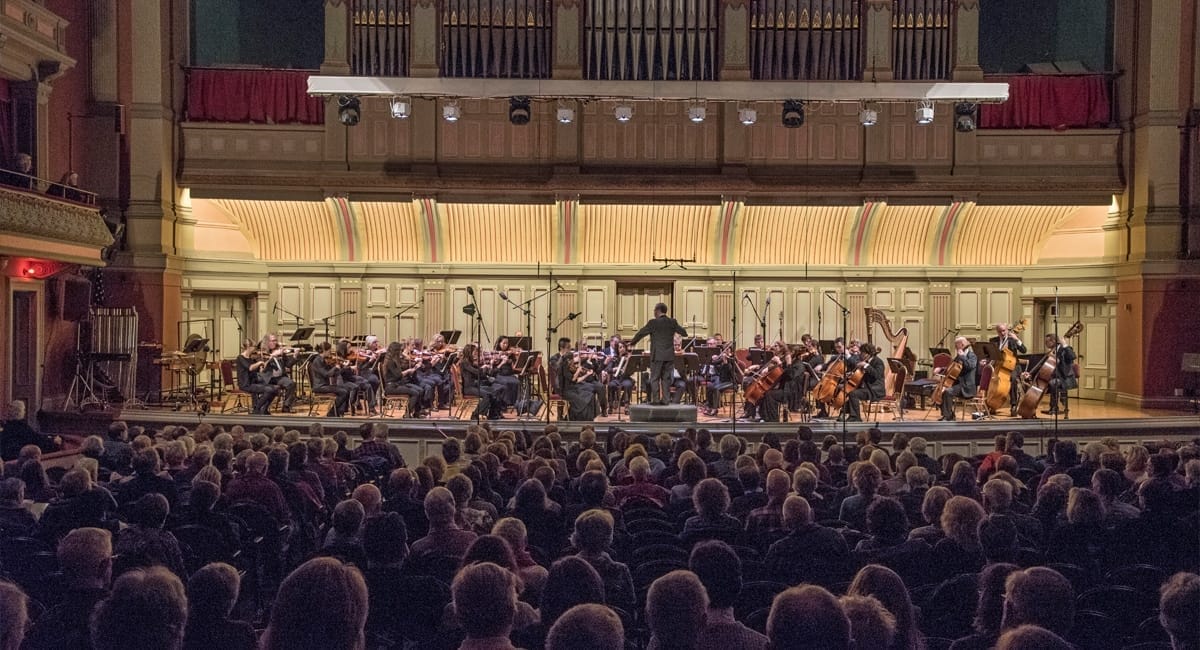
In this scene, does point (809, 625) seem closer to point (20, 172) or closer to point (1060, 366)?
point (1060, 366)

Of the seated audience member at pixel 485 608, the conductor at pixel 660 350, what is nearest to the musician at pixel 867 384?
the conductor at pixel 660 350

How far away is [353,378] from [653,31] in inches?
299

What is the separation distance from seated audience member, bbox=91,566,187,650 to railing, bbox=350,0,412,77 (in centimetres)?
1440

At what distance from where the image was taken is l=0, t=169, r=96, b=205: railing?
42.6 feet

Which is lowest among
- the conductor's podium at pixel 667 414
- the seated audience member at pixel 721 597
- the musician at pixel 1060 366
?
the conductor's podium at pixel 667 414

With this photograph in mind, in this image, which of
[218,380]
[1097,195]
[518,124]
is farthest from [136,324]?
[1097,195]

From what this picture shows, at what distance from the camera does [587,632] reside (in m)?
2.90

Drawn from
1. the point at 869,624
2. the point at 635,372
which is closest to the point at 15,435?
the point at 635,372

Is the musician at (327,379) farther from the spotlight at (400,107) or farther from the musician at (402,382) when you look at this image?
the spotlight at (400,107)

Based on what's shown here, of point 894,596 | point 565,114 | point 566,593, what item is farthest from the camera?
point 565,114

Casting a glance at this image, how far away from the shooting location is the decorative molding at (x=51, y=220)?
39.7ft

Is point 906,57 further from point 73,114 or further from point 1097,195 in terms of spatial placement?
point 73,114

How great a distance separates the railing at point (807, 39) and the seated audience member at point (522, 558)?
43.4ft

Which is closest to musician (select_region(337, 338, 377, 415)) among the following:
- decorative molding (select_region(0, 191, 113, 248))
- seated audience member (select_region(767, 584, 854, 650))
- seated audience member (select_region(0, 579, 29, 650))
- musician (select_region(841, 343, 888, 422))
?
decorative molding (select_region(0, 191, 113, 248))
